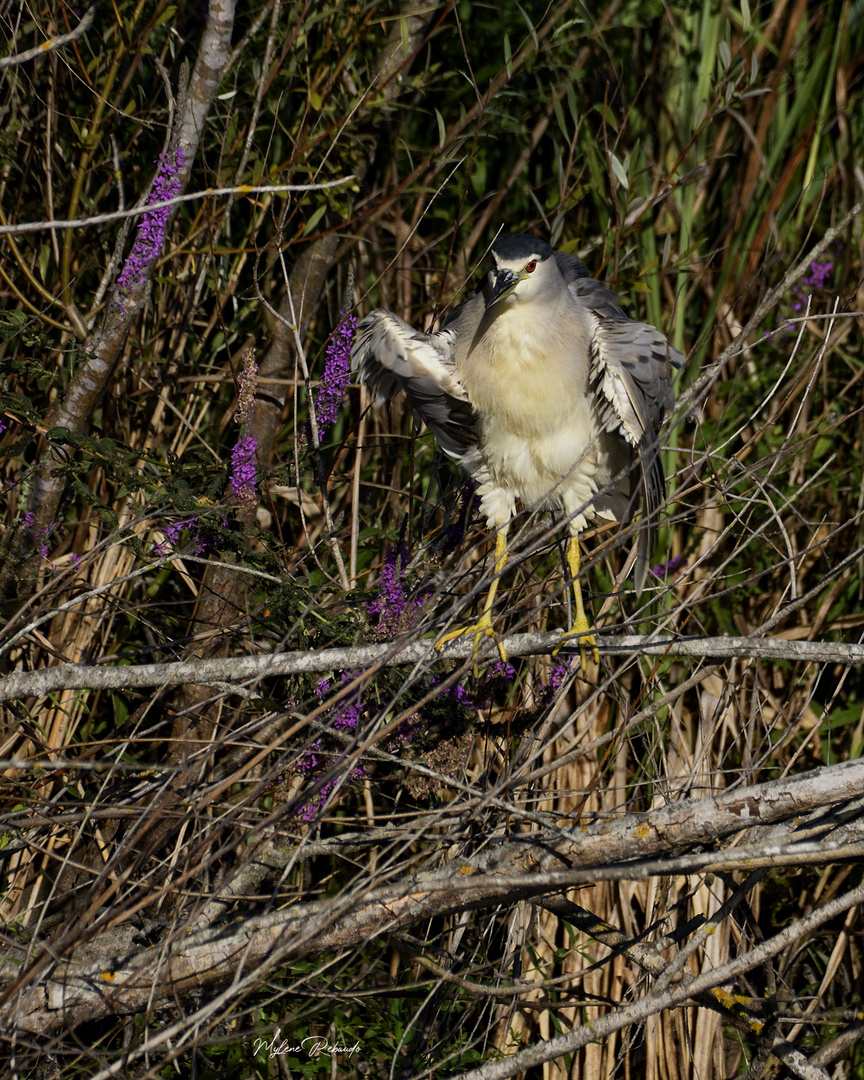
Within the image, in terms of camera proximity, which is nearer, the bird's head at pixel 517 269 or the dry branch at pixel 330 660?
the dry branch at pixel 330 660

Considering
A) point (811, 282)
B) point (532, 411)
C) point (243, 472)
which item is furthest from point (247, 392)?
point (811, 282)

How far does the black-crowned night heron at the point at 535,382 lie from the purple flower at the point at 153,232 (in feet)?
1.91

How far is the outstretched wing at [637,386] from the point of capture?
8.61 ft

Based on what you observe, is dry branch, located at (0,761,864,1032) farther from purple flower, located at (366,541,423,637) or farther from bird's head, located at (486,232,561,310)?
bird's head, located at (486,232,561,310)

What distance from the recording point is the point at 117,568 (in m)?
2.88

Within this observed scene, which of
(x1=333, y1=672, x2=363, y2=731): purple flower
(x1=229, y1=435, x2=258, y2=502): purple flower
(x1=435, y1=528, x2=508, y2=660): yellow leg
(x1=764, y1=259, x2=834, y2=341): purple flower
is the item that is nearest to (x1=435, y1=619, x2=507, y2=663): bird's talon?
(x1=435, y1=528, x2=508, y2=660): yellow leg

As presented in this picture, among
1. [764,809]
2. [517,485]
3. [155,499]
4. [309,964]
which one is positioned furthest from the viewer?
[517,485]

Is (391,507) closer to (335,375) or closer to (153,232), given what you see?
(335,375)

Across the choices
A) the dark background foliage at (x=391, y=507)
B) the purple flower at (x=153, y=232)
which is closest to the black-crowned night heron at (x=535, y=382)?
the dark background foliage at (x=391, y=507)

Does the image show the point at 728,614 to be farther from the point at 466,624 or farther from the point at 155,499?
the point at 155,499

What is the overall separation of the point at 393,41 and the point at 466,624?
1684 mm

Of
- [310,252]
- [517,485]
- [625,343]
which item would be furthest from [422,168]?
[517,485]

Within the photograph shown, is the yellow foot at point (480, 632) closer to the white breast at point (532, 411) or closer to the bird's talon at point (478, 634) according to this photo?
the bird's talon at point (478, 634)

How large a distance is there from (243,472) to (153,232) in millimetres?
615
